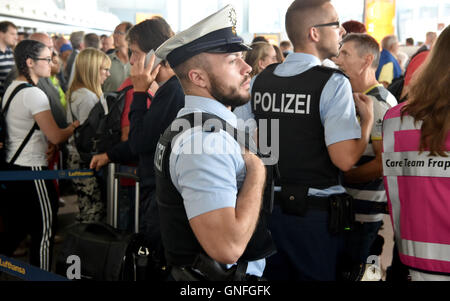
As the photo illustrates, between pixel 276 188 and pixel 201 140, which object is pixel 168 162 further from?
pixel 276 188

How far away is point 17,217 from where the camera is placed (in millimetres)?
2951

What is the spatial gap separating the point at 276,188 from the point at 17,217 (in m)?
1.90

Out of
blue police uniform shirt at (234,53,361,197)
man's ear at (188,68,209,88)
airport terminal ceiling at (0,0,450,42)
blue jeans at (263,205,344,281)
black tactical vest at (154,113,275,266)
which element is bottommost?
blue jeans at (263,205,344,281)

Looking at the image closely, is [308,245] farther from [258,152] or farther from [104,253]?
[104,253]

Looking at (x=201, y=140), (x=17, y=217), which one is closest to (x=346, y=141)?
(x=201, y=140)

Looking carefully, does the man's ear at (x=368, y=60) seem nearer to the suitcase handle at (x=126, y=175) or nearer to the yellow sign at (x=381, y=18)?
the suitcase handle at (x=126, y=175)

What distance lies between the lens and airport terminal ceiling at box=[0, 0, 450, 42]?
11811 millimetres

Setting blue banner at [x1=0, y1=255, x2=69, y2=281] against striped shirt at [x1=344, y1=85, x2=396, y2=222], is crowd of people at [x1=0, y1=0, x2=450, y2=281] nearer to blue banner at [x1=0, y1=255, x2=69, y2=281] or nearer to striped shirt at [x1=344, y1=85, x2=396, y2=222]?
striped shirt at [x1=344, y1=85, x2=396, y2=222]

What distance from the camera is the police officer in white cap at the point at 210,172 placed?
43.1 inches

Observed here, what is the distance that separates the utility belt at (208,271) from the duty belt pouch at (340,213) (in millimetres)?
695

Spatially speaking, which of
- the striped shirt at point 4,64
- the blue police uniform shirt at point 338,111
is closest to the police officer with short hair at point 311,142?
the blue police uniform shirt at point 338,111

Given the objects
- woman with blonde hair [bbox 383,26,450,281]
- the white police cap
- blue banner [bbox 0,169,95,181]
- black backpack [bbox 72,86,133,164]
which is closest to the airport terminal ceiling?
black backpack [bbox 72,86,133,164]

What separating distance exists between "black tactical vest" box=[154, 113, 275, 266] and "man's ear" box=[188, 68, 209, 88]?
14 cm

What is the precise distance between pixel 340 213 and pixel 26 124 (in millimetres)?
2125
